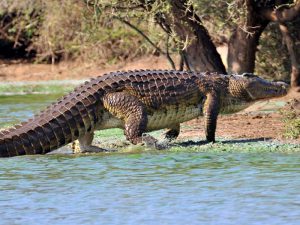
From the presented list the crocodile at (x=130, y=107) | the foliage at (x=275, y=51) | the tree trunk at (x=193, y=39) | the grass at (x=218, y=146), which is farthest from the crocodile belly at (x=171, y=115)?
the foliage at (x=275, y=51)

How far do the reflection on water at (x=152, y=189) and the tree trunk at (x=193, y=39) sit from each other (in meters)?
5.58

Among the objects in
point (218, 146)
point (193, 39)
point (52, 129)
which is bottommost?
point (218, 146)

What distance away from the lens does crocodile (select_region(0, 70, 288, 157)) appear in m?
11.5

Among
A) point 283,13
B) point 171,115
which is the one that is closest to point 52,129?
point 171,115

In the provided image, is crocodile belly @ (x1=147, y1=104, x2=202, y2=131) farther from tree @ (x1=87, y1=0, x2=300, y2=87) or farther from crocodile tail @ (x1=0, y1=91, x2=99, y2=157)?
tree @ (x1=87, y1=0, x2=300, y2=87)

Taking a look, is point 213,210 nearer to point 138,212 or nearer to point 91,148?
point 138,212

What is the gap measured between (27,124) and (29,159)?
540mm

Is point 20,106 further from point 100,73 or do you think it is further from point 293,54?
point 100,73

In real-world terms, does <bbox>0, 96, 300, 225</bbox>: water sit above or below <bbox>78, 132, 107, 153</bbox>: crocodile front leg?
below

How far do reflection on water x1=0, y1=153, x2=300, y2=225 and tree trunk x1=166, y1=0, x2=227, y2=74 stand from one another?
5585 mm

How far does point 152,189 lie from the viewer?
916cm

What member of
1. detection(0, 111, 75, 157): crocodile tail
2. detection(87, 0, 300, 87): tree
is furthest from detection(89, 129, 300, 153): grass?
detection(87, 0, 300, 87): tree

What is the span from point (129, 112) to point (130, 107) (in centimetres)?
7

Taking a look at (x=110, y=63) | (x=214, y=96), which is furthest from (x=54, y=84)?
(x=214, y=96)
